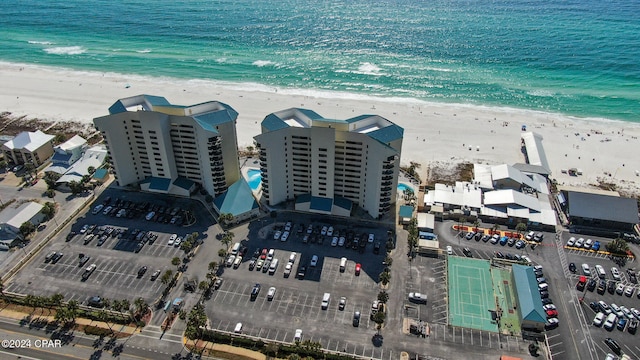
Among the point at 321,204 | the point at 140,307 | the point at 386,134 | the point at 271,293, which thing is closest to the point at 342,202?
the point at 321,204

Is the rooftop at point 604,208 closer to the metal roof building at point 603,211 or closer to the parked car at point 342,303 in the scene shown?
the metal roof building at point 603,211

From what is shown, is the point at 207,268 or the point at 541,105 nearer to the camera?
the point at 207,268

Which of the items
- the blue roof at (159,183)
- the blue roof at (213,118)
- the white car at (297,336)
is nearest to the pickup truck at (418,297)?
the white car at (297,336)

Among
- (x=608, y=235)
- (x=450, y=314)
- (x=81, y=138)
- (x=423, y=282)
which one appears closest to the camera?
(x=450, y=314)

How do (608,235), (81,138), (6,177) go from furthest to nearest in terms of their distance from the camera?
(81,138) → (6,177) → (608,235)

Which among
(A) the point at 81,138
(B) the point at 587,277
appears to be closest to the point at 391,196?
(B) the point at 587,277

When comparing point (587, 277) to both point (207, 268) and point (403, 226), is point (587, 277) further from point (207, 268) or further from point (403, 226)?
point (207, 268)

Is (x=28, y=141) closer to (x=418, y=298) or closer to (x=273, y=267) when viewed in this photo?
(x=273, y=267)
